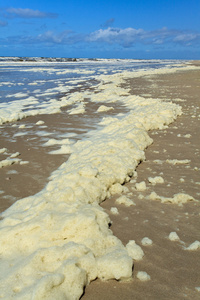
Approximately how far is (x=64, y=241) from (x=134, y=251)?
25.6 inches

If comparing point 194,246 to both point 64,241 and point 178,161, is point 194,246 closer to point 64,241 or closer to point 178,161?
point 64,241

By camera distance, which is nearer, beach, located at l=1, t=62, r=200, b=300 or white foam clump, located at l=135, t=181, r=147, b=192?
beach, located at l=1, t=62, r=200, b=300

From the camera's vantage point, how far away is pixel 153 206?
10.2 feet

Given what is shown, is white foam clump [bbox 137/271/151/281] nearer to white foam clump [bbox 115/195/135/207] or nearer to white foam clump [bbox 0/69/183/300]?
white foam clump [bbox 0/69/183/300]

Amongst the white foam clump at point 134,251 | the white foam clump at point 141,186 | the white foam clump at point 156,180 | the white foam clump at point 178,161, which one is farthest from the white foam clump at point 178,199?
the white foam clump at point 178,161

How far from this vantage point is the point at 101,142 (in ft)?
16.3

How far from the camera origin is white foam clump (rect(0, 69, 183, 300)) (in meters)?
1.97

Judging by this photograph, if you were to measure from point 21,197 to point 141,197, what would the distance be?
158 cm

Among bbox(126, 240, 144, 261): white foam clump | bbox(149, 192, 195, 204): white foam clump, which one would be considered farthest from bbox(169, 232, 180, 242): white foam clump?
bbox(149, 192, 195, 204): white foam clump

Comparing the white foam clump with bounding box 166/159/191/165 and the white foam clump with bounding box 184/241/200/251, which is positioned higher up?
the white foam clump with bounding box 166/159/191/165

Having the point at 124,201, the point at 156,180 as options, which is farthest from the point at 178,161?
the point at 124,201

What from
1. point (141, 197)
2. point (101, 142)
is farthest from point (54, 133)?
point (141, 197)

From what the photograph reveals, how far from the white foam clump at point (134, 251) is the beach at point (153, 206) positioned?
37 mm

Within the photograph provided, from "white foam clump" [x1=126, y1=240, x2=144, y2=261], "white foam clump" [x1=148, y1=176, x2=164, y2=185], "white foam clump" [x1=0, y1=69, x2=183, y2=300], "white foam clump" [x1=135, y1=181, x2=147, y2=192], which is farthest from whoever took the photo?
"white foam clump" [x1=148, y1=176, x2=164, y2=185]
